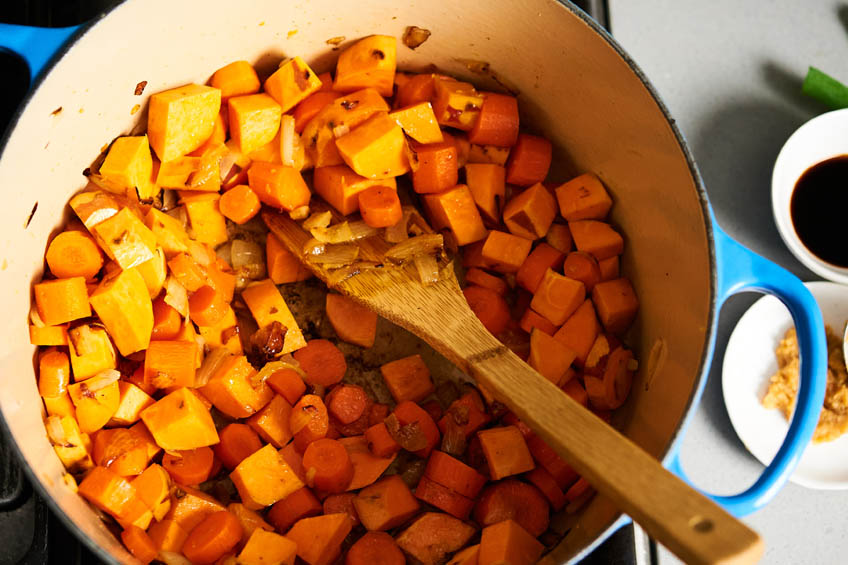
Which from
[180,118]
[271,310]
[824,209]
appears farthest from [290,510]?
[824,209]

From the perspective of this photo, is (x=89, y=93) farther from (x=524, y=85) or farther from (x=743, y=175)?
(x=743, y=175)

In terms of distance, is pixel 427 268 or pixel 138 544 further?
pixel 427 268

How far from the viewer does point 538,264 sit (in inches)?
64.3

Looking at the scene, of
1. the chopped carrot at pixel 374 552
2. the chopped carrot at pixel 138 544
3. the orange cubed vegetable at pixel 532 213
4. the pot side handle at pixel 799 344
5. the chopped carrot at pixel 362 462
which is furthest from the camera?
the orange cubed vegetable at pixel 532 213

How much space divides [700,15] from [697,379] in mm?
1146

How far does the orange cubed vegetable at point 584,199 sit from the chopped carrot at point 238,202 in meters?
0.71

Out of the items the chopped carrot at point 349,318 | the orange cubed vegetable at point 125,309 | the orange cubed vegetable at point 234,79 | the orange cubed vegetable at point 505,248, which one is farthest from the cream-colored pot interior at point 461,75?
the chopped carrot at point 349,318

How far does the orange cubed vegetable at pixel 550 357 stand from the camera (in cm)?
154

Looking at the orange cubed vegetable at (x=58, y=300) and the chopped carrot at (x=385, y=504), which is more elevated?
the orange cubed vegetable at (x=58, y=300)

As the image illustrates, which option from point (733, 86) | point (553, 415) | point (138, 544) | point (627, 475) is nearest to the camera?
point (627, 475)

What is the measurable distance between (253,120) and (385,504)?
87 centimetres

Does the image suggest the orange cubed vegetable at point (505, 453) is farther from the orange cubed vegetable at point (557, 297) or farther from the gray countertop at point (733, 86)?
the gray countertop at point (733, 86)

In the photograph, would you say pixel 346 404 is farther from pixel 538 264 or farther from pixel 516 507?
pixel 538 264

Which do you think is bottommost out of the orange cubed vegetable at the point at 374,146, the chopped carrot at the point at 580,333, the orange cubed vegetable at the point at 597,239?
the chopped carrot at the point at 580,333
